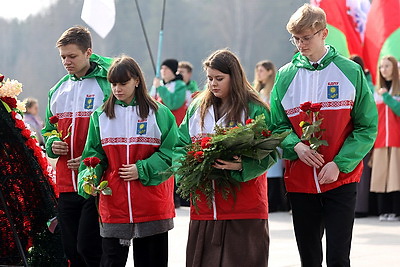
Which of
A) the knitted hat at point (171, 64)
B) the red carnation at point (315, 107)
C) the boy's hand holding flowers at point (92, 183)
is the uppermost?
the knitted hat at point (171, 64)

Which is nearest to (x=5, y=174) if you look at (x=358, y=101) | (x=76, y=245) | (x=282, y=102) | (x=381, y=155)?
(x=76, y=245)

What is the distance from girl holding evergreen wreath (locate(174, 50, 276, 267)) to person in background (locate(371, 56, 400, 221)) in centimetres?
592

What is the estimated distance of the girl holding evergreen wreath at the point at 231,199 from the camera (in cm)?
526

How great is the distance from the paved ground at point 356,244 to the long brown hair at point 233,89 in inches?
109

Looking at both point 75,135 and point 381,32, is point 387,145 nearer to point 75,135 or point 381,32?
point 381,32

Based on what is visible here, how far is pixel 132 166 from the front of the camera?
558 cm

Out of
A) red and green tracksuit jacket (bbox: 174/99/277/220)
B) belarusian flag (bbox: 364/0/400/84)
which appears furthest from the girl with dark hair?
belarusian flag (bbox: 364/0/400/84)

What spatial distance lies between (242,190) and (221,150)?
0.38 m

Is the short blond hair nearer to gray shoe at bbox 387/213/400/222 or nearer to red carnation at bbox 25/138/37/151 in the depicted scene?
red carnation at bbox 25/138/37/151

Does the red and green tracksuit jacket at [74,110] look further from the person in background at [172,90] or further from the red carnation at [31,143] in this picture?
the person in background at [172,90]

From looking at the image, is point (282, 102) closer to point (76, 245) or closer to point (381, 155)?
point (76, 245)

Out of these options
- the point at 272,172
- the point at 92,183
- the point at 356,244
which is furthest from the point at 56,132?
the point at 272,172

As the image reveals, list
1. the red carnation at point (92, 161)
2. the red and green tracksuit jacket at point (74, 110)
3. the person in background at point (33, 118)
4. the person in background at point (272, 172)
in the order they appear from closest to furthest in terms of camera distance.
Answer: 1. the red carnation at point (92, 161)
2. the red and green tracksuit jacket at point (74, 110)
3. the person in background at point (272, 172)
4. the person in background at point (33, 118)

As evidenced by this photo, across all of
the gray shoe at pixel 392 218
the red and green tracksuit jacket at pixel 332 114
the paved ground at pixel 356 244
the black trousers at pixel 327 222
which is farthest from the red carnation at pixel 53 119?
the gray shoe at pixel 392 218
